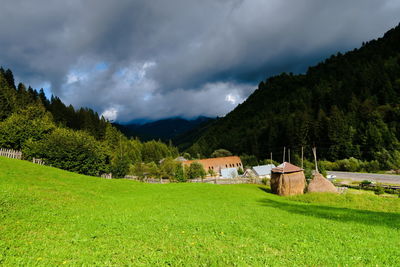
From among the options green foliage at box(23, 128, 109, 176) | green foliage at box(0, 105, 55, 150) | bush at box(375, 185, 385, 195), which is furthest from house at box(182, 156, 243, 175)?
green foliage at box(0, 105, 55, 150)

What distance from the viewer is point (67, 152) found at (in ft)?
148

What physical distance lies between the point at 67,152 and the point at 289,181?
4291cm

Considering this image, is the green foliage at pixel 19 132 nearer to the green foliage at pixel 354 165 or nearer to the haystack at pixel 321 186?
the haystack at pixel 321 186

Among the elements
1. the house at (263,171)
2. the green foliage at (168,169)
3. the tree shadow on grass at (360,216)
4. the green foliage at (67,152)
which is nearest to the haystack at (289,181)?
the tree shadow on grass at (360,216)

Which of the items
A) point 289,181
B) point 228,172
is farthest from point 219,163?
point 289,181

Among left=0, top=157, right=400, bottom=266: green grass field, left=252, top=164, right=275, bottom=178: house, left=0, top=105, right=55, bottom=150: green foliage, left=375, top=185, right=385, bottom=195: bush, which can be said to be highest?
left=0, top=105, right=55, bottom=150: green foliage

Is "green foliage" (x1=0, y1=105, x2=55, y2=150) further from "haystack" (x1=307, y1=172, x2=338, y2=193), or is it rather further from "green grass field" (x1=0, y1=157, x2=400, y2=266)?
"haystack" (x1=307, y1=172, x2=338, y2=193)

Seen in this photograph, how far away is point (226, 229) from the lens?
991 cm

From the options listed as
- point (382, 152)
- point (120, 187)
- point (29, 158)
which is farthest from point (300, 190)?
point (382, 152)

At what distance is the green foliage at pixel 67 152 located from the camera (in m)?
42.9

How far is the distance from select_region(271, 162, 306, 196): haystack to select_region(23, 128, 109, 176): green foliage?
38858 millimetres

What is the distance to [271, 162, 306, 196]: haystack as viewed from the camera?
32.5 m

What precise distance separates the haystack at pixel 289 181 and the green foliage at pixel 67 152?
38.9 metres

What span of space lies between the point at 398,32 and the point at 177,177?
200724 mm
